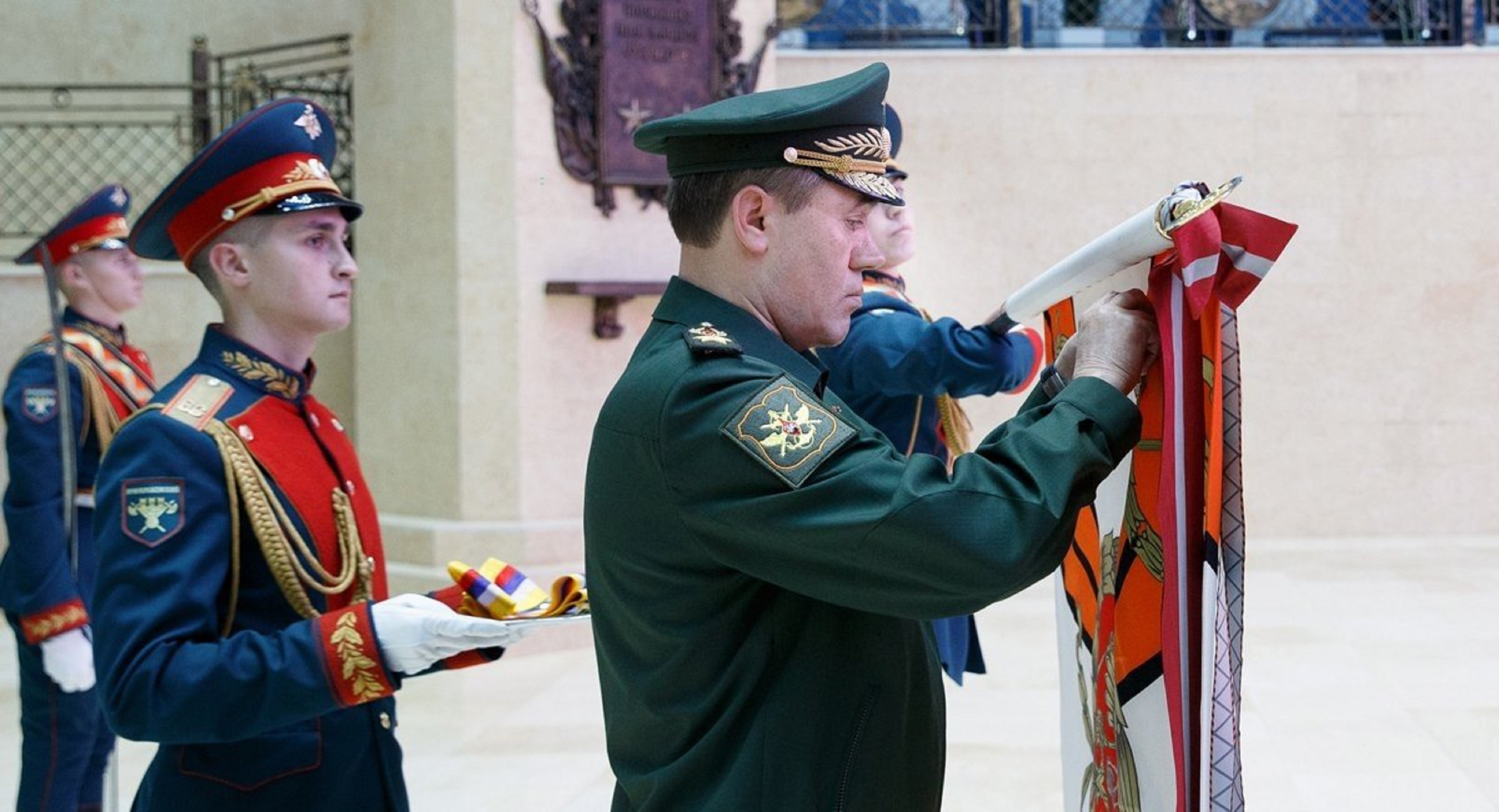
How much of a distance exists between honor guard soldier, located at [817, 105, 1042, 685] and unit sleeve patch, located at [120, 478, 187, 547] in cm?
186

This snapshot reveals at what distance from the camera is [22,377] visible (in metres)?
4.27

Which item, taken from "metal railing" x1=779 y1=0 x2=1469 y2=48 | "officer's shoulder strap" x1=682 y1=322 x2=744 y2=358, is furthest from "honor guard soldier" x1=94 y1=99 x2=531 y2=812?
"metal railing" x1=779 y1=0 x2=1469 y2=48

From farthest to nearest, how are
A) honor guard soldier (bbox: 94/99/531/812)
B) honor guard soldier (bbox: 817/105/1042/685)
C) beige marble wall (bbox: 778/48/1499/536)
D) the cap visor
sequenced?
beige marble wall (bbox: 778/48/1499/536)
honor guard soldier (bbox: 817/105/1042/685)
the cap visor
honor guard soldier (bbox: 94/99/531/812)

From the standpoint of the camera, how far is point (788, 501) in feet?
5.32

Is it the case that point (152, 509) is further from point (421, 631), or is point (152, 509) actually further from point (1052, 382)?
point (1052, 382)

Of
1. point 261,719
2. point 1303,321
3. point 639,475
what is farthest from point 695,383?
point 1303,321

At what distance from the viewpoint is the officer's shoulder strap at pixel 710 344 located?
1.73 metres

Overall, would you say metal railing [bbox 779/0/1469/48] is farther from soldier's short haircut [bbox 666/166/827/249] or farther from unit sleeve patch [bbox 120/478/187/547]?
soldier's short haircut [bbox 666/166/827/249]

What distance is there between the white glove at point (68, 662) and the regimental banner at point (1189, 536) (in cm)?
290

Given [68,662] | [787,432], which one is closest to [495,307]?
[68,662]

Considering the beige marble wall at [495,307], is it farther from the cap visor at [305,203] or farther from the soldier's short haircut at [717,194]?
the soldier's short haircut at [717,194]

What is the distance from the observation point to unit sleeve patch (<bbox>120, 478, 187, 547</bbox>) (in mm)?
2158

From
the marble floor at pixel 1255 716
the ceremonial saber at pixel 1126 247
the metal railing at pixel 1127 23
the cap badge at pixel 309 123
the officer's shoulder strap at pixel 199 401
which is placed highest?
the metal railing at pixel 1127 23

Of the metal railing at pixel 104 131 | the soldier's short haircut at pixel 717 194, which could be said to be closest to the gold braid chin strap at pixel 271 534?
the soldier's short haircut at pixel 717 194
